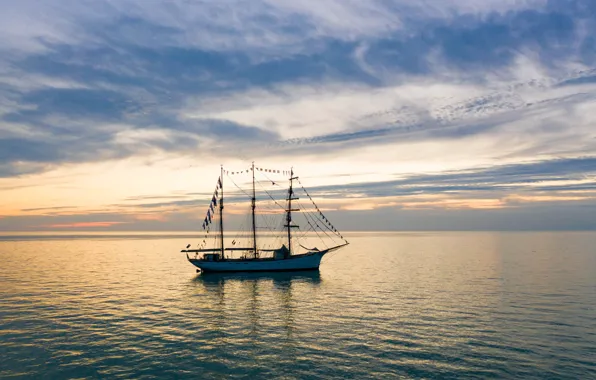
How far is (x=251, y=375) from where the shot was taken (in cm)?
2633

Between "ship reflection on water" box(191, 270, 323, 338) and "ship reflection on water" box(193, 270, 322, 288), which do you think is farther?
"ship reflection on water" box(193, 270, 322, 288)

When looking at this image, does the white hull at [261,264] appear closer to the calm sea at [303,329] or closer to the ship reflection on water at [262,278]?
the ship reflection on water at [262,278]

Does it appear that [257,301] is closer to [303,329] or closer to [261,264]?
[303,329]

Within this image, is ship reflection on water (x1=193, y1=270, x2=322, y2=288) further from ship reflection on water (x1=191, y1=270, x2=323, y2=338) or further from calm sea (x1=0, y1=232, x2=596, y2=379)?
calm sea (x1=0, y1=232, x2=596, y2=379)

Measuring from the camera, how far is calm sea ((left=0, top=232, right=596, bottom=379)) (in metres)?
27.6

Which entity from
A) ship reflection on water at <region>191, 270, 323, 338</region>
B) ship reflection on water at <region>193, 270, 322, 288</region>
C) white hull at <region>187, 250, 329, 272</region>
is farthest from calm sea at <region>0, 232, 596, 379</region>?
white hull at <region>187, 250, 329, 272</region>

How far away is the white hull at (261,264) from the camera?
87062mm

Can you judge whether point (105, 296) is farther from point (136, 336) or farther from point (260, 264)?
point (260, 264)

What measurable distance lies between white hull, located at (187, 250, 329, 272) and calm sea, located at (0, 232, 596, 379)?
→ 16884 mm

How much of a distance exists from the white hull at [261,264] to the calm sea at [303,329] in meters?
16.9

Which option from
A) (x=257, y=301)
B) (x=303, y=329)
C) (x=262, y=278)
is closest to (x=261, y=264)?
(x=262, y=278)

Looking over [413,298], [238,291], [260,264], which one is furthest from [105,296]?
[413,298]

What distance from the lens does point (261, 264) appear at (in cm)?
8719

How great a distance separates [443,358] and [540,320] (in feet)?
59.3
